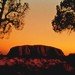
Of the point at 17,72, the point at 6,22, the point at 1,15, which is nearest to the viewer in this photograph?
the point at 17,72

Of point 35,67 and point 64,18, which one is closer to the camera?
point 35,67

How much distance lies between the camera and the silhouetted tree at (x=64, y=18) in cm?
5094

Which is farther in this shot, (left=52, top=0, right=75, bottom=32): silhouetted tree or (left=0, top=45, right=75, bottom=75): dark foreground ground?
(left=52, top=0, right=75, bottom=32): silhouetted tree

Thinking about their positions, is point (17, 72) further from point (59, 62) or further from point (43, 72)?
point (59, 62)

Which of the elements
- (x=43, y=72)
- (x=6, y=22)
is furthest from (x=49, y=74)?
(x=6, y=22)

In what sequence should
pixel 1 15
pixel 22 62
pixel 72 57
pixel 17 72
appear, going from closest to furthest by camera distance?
pixel 17 72
pixel 22 62
pixel 72 57
pixel 1 15

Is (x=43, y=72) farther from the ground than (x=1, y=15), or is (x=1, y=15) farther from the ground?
(x=1, y=15)

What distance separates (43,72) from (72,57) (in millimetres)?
6342

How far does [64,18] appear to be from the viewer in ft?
171

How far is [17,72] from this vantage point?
24719 millimetres

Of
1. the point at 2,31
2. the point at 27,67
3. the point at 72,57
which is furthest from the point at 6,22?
the point at 27,67

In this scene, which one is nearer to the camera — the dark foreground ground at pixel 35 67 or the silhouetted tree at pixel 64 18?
the dark foreground ground at pixel 35 67

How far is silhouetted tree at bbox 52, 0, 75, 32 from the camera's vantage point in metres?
50.9

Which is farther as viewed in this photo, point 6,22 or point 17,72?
point 6,22
